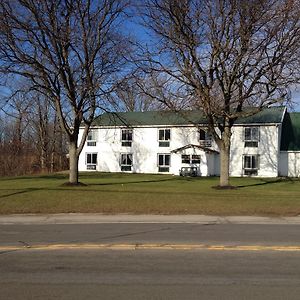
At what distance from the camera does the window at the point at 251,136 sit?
154ft

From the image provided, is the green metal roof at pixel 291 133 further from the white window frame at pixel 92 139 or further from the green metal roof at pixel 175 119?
the white window frame at pixel 92 139

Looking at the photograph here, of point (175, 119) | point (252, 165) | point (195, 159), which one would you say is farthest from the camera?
point (175, 119)

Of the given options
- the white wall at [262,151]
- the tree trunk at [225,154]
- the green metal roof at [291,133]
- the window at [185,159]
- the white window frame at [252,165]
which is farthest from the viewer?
the window at [185,159]

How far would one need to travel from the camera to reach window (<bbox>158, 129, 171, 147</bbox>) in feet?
167

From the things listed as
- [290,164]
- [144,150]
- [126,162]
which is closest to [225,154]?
[290,164]

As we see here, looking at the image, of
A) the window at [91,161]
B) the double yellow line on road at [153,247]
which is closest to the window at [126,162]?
the window at [91,161]

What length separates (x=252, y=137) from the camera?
4722cm

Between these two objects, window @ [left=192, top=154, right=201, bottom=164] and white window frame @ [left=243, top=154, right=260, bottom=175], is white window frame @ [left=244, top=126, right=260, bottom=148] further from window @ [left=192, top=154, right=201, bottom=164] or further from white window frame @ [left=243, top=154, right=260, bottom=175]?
window @ [left=192, top=154, right=201, bottom=164]

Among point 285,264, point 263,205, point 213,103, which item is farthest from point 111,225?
point 213,103

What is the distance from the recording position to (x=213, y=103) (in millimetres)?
27266

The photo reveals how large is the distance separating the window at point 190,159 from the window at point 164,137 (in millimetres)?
3117

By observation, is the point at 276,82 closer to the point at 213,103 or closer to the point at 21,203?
the point at 213,103

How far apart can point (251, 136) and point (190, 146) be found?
6527 mm

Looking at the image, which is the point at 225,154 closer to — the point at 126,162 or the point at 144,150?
the point at 144,150
